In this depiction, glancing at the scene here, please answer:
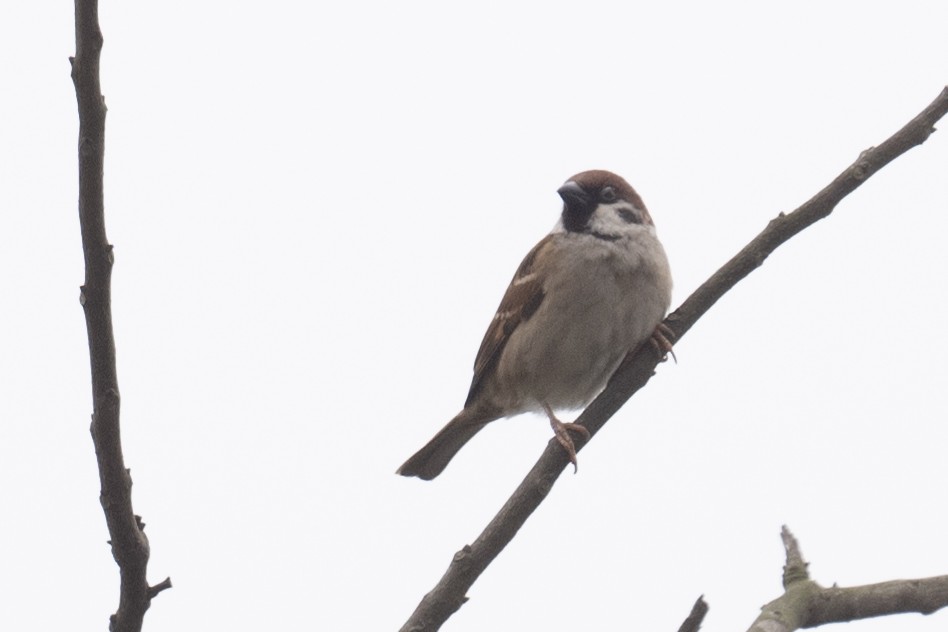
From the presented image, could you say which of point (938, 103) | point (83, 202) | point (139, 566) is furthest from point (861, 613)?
point (83, 202)

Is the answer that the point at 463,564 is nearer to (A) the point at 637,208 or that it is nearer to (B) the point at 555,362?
(B) the point at 555,362

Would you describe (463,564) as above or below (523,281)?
below

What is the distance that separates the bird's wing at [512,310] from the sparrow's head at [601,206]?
0.13 m

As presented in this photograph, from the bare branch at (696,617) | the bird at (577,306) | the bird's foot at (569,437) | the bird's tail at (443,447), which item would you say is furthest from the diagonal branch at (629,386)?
the bird's tail at (443,447)

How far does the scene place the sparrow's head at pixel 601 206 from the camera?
420 centimetres

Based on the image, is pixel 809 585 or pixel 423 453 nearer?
A: pixel 809 585

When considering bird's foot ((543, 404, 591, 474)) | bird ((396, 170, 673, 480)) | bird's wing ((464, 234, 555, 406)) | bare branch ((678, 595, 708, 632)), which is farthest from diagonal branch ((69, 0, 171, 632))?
bird's wing ((464, 234, 555, 406))

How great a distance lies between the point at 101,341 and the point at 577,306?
8.18 ft

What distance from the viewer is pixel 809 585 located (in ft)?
→ 7.61

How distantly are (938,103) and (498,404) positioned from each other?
2.35m

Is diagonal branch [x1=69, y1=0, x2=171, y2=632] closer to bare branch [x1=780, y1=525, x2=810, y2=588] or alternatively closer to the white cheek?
bare branch [x1=780, y1=525, x2=810, y2=588]

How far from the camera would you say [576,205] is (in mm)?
4273

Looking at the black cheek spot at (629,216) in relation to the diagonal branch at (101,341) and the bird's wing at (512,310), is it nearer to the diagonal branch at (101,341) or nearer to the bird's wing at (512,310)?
the bird's wing at (512,310)

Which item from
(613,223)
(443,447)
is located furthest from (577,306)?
(443,447)
